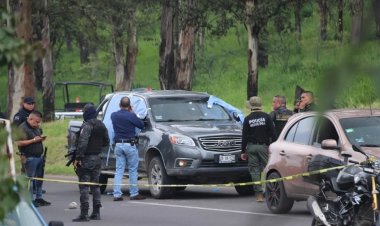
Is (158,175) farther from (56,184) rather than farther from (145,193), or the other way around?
(56,184)

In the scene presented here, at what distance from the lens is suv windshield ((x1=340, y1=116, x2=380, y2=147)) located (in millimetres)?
12914

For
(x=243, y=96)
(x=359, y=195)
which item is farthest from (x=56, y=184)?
(x=243, y=96)

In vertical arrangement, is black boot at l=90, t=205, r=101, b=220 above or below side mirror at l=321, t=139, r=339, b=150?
below

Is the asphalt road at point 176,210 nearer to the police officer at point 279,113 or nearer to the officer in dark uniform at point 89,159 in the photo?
the officer in dark uniform at point 89,159

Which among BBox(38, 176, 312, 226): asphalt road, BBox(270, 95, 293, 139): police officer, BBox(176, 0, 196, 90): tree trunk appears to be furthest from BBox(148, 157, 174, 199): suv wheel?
BBox(176, 0, 196, 90): tree trunk

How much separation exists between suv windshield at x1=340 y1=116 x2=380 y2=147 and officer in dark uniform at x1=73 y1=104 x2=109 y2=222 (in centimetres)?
419

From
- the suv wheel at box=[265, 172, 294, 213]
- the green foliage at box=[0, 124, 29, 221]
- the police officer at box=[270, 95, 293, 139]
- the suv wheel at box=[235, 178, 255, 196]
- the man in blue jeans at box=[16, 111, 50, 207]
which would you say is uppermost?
the green foliage at box=[0, 124, 29, 221]

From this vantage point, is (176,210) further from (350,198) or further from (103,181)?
(350,198)

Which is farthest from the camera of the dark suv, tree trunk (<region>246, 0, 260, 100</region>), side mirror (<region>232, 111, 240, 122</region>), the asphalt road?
tree trunk (<region>246, 0, 260, 100</region>)

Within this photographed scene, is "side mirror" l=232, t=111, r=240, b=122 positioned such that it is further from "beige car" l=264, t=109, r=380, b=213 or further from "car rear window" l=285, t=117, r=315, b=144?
"car rear window" l=285, t=117, r=315, b=144

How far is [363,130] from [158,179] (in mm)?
5491

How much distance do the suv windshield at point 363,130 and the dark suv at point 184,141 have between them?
4.51 metres

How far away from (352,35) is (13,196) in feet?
2.62

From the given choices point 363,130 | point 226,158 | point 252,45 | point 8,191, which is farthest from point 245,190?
point 8,191
